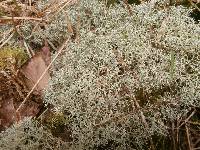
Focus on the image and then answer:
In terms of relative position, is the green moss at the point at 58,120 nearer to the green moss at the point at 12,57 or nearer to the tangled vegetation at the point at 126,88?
the tangled vegetation at the point at 126,88

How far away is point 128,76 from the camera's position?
71.6 inches

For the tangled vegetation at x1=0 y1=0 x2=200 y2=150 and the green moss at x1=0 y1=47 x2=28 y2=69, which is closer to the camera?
the tangled vegetation at x1=0 y1=0 x2=200 y2=150

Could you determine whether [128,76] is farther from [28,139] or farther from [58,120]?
[28,139]

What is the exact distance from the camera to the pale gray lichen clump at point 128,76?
68.3 inches

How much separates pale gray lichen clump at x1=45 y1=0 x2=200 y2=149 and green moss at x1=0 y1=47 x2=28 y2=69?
23cm

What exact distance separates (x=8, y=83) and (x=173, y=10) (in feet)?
3.14

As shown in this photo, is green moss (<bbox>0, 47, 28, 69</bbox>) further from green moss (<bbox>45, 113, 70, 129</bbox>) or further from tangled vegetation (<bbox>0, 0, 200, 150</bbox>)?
green moss (<bbox>45, 113, 70, 129</bbox>)

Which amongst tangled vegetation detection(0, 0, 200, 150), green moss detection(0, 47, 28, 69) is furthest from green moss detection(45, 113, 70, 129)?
green moss detection(0, 47, 28, 69)

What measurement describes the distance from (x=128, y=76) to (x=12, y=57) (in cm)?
66

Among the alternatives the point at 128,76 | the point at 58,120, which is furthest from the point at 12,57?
the point at 128,76

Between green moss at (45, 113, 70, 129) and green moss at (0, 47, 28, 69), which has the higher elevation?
green moss at (0, 47, 28, 69)

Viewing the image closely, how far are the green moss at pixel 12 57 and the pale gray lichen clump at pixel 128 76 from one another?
0.23 metres

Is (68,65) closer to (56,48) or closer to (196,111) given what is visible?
Answer: (56,48)

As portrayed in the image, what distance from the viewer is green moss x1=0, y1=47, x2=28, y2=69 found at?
202 cm
